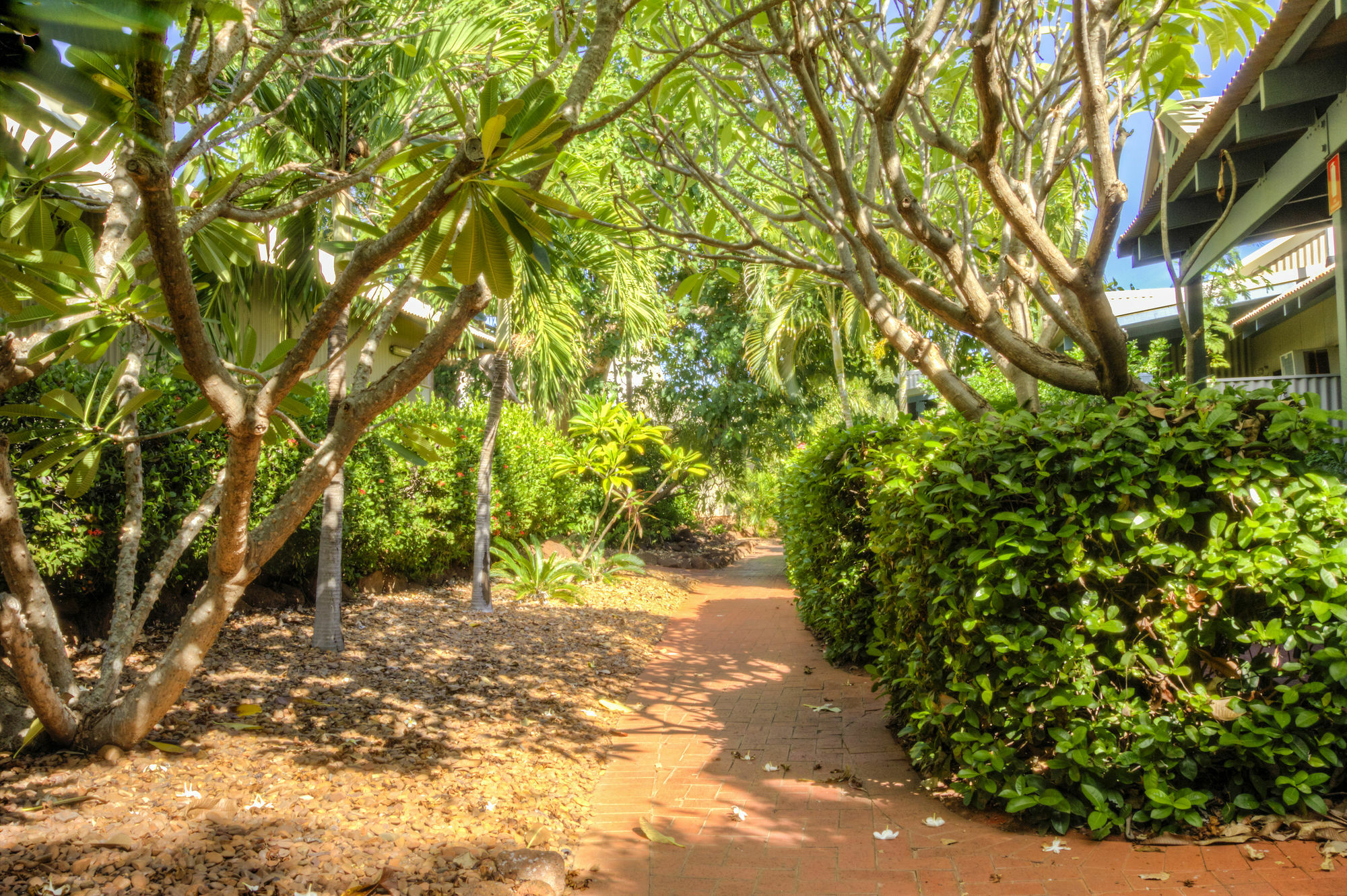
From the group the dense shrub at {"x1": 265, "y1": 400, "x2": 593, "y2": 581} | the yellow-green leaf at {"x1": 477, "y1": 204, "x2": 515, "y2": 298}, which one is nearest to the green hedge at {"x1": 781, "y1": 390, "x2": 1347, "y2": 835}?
the yellow-green leaf at {"x1": 477, "y1": 204, "x2": 515, "y2": 298}

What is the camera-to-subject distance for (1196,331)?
493 centimetres

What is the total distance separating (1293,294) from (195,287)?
12390mm

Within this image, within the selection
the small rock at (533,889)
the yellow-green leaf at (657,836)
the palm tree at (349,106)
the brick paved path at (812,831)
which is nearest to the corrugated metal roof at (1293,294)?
the brick paved path at (812,831)

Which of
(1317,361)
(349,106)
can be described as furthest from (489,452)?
(1317,361)

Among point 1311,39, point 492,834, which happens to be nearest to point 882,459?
point 492,834

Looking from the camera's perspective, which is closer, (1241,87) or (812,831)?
(812,831)

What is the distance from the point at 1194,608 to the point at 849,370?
15813mm

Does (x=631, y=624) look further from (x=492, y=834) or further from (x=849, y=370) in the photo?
(x=849, y=370)

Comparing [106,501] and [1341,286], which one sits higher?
[1341,286]

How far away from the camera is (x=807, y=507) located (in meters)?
8.23

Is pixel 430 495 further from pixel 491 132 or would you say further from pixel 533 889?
pixel 491 132

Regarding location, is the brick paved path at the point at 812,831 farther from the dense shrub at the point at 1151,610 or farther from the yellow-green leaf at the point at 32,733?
the yellow-green leaf at the point at 32,733

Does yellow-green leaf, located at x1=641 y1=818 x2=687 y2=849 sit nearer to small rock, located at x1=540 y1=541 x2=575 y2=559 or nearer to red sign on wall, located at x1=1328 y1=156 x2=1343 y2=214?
red sign on wall, located at x1=1328 y1=156 x2=1343 y2=214

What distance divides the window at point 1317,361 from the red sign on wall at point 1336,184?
6.23 m
